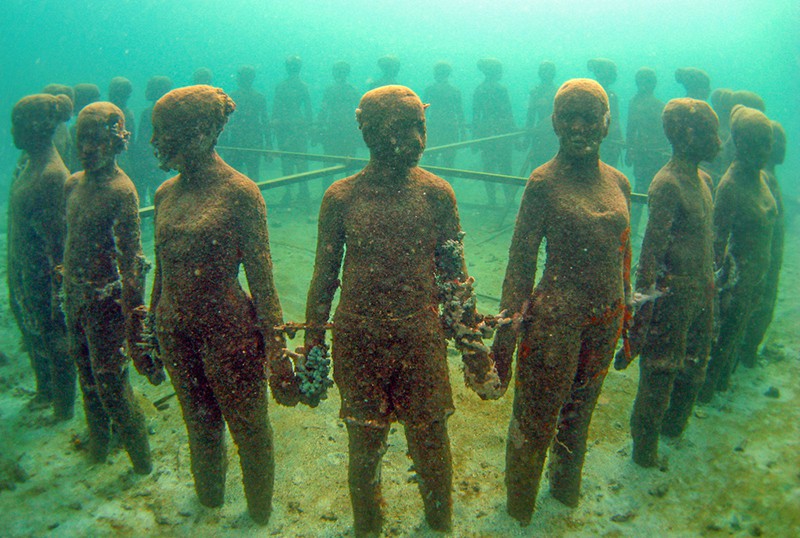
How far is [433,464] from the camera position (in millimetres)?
2549

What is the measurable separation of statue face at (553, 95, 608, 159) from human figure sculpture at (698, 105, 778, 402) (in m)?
2.03

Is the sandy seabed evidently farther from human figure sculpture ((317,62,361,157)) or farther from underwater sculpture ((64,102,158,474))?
human figure sculpture ((317,62,361,157))

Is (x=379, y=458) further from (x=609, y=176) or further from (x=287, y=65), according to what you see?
(x=287, y=65)

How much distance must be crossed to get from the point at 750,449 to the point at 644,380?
1160 mm

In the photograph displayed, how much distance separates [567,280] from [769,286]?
12.4 ft

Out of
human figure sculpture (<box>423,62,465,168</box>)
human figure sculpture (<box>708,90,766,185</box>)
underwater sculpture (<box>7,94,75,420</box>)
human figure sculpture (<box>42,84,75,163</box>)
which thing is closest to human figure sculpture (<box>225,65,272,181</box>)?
human figure sculpture (<box>423,62,465,168</box>)

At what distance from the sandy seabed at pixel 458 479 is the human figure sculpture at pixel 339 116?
963 cm

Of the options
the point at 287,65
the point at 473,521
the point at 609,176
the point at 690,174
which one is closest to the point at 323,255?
the point at 609,176

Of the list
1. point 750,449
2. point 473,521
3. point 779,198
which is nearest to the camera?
point 473,521

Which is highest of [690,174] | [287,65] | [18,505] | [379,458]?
[287,65]

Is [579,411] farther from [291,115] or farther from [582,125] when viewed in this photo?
[291,115]

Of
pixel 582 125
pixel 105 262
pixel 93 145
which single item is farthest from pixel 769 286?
pixel 93 145

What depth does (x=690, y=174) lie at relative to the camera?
3.09 metres

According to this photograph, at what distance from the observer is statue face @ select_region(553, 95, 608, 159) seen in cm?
244
